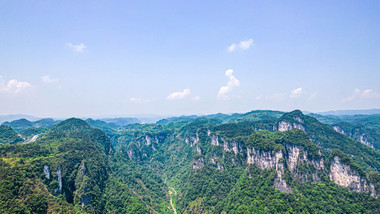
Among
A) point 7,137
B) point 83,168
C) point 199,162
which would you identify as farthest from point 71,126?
point 199,162

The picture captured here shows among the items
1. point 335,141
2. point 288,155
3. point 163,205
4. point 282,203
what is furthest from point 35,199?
point 335,141

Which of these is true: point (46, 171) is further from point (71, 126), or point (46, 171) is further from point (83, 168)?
point (71, 126)

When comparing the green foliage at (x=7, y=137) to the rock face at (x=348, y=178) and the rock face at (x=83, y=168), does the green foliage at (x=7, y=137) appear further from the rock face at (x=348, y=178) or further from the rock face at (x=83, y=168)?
the rock face at (x=348, y=178)

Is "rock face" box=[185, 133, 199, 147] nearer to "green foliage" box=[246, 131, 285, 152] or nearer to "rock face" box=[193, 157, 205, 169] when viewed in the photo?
"rock face" box=[193, 157, 205, 169]

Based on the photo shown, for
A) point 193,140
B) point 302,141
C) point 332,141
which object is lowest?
point 193,140

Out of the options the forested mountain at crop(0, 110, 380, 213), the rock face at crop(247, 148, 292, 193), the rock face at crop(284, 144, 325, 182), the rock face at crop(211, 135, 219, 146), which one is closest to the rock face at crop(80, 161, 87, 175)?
the forested mountain at crop(0, 110, 380, 213)

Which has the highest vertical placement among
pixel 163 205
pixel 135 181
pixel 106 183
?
pixel 106 183

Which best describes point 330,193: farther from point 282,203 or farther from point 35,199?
point 35,199

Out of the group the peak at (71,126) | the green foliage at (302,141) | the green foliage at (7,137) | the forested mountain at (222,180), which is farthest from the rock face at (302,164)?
the green foliage at (7,137)
